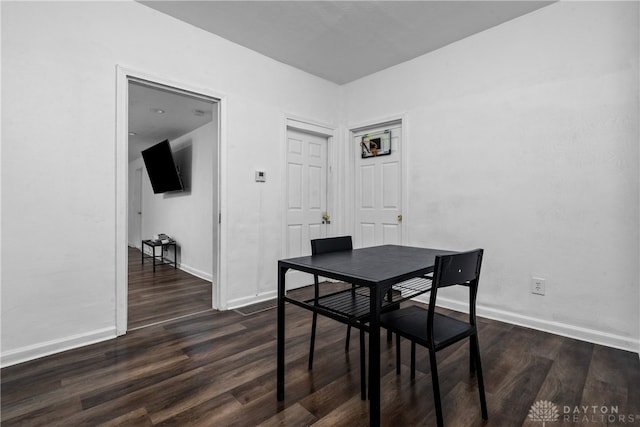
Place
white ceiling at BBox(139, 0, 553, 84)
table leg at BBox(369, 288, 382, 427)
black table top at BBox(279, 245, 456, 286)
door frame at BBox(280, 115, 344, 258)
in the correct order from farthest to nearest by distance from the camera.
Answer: door frame at BBox(280, 115, 344, 258) → white ceiling at BBox(139, 0, 553, 84) → black table top at BBox(279, 245, 456, 286) → table leg at BBox(369, 288, 382, 427)

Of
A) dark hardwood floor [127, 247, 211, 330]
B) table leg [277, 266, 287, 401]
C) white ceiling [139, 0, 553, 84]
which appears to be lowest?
dark hardwood floor [127, 247, 211, 330]

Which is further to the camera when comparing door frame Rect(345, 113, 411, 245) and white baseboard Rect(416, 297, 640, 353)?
door frame Rect(345, 113, 411, 245)

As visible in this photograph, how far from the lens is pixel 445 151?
3.29 m

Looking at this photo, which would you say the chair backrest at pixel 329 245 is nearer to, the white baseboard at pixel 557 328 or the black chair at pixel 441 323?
the black chair at pixel 441 323

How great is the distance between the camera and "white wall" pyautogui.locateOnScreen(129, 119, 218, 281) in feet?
15.7

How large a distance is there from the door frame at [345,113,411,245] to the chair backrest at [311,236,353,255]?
147 cm

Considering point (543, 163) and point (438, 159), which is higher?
point (438, 159)

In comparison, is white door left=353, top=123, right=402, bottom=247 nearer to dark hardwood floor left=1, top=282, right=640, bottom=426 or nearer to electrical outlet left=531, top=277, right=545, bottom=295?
electrical outlet left=531, top=277, right=545, bottom=295

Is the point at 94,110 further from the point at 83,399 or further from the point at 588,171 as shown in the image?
the point at 588,171

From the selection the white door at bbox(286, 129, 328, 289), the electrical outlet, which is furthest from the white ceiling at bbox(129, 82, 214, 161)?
the electrical outlet

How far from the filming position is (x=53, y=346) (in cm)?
223

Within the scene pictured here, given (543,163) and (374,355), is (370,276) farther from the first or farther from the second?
(543,163)

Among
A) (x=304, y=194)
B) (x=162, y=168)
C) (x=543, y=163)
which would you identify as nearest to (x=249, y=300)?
(x=304, y=194)

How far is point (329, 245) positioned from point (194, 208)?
3716 millimetres
